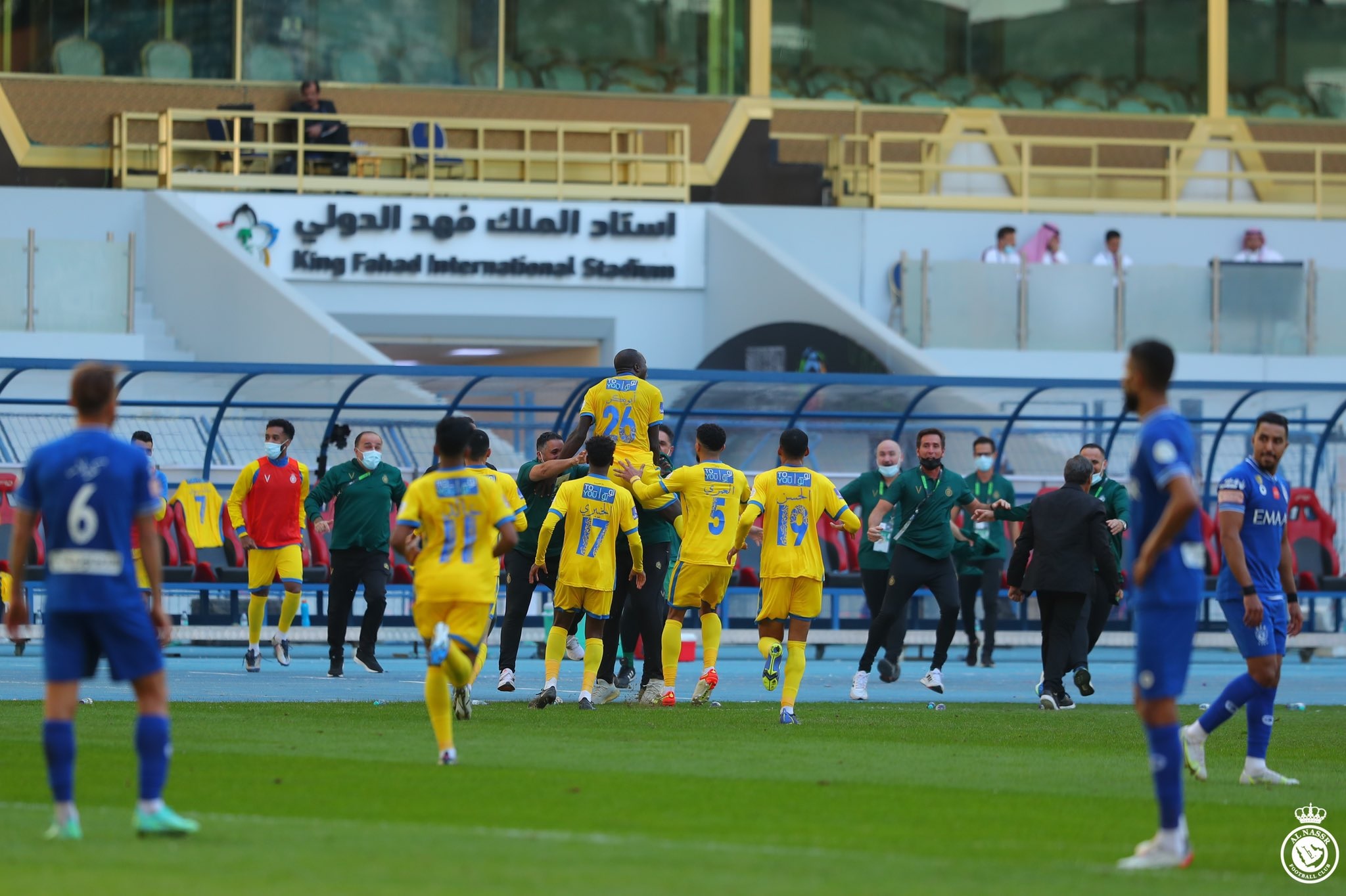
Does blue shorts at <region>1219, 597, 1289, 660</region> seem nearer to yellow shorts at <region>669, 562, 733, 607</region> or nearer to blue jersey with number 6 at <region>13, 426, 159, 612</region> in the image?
yellow shorts at <region>669, 562, 733, 607</region>

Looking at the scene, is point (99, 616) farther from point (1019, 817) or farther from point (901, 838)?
point (1019, 817)

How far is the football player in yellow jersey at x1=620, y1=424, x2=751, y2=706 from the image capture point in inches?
554

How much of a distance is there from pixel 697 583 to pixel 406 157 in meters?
19.9

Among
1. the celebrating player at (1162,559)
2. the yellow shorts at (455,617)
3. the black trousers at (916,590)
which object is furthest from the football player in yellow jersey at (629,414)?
the celebrating player at (1162,559)

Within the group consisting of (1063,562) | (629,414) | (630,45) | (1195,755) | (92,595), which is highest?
(630,45)

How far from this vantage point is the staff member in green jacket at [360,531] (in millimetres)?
17016

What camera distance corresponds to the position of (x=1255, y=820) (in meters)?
8.98

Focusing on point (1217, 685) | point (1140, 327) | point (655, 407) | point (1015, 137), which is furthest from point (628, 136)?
point (655, 407)

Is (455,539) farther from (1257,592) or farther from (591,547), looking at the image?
(1257,592)

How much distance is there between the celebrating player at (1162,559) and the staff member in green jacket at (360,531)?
995cm

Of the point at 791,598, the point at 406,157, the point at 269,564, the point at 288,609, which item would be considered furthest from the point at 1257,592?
the point at 406,157

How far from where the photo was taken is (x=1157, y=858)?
746 cm

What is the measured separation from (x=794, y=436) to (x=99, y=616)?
6.68 m

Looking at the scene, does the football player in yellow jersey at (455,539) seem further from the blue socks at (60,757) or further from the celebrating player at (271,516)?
the celebrating player at (271,516)
